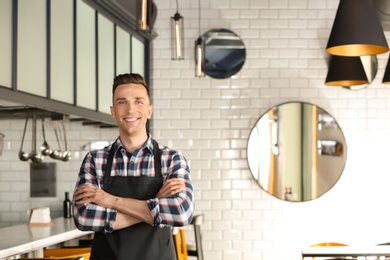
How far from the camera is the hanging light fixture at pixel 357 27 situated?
13.3 feet

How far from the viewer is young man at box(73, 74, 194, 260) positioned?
9.18 feet

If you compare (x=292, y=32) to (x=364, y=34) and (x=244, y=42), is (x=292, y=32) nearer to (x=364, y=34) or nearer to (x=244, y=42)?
(x=244, y=42)

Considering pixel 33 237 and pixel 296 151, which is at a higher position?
pixel 296 151

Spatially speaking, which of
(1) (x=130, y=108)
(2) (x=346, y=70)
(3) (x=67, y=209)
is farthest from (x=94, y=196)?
(3) (x=67, y=209)

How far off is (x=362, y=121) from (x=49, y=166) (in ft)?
10.6

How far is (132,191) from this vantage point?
2.87 meters

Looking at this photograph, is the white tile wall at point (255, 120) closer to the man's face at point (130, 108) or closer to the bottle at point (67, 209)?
the bottle at point (67, 209)

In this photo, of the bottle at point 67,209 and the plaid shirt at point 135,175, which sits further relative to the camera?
the bottle at point 67,209

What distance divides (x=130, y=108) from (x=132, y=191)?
0.33 m

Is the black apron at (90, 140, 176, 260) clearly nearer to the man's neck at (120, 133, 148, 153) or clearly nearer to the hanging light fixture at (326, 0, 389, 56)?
the man's neck at (120, 133, 148, 153)

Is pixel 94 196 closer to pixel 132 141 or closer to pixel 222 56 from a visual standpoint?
pixel 132 141

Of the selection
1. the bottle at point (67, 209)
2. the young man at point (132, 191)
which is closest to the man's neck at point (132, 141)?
the young man at point (132, 191)

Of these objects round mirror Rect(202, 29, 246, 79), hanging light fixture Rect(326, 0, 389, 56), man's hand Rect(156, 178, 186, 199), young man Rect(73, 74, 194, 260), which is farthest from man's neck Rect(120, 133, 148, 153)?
round mirror Rect(202, 29, 246, 79)

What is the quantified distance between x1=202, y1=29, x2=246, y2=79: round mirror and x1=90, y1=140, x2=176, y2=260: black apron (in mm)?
5250
